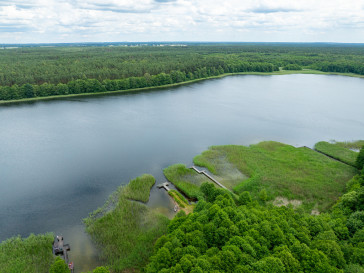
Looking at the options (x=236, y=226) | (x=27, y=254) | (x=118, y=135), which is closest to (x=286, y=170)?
(x=236, y=226)

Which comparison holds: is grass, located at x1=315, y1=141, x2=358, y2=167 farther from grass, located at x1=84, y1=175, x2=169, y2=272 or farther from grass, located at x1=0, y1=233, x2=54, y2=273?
grass, located at x1=0, y1=233, x2=54, y2=273

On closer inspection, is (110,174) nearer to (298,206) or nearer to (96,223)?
(96,223)

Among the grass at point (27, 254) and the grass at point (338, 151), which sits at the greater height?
the grass at point (338, 151)

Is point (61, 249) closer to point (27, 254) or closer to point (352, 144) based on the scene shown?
point (27, 254)

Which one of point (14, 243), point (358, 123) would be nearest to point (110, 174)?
point (14, 243)

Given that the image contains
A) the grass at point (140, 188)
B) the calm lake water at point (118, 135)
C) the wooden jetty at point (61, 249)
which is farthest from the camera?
the grass at point (140, 188)

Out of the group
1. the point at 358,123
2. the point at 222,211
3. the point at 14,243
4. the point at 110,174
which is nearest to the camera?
the point at 222,211

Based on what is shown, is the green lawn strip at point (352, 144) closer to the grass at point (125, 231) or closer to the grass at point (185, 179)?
the grass at point (185, 179)

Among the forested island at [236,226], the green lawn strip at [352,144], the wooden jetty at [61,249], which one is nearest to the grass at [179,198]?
the forested island at [236,226]
